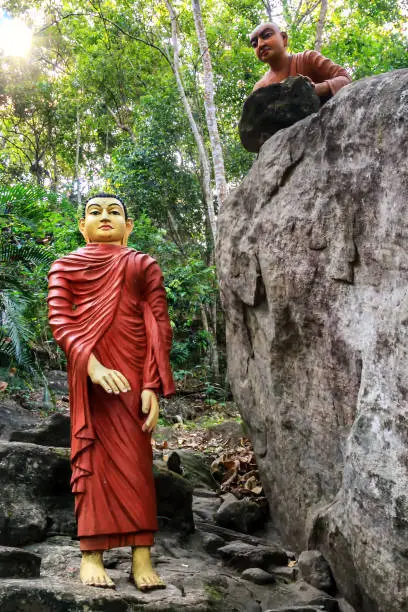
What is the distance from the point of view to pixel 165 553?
13.7 feet

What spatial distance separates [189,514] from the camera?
4551mm

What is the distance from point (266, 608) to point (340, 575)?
1.65ft

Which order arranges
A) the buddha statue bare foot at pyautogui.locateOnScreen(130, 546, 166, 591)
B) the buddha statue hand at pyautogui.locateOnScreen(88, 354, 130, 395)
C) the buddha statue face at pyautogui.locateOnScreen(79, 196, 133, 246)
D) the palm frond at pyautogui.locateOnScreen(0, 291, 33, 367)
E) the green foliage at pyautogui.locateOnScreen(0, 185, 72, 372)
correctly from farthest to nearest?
1. the green foliage at pyautogui.locateOnScreen(0, 185, 72, 372)
2. the palm frond at pyautogui.locateOnScreen(0, 291, 33, 367)
3. the buddha statue face at pyautogui.locateOnScreen(79, 196, 133, 246)
4. the buddha statue hand at pyautogui.locateOnScreen(88, 354, 130, 395)
5. the buddha statue bare foot at pyautogui.locateOnScreen(130, 546, 166, 591)

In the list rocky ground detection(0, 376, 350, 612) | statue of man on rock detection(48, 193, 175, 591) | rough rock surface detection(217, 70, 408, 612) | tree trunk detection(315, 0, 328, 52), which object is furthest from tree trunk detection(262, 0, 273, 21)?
rocky ground detection(0, 376, 350, 612)

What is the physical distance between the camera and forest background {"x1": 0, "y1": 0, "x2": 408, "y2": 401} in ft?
26.5

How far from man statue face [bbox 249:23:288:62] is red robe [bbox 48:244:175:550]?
2.44m

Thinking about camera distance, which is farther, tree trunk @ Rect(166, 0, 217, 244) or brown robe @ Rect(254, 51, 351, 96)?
tree trunk @ Rect(166, 0, 217, 244)

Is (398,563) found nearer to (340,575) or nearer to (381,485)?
(381,485)

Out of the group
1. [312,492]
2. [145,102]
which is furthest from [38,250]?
[145,102]

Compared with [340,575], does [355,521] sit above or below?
above

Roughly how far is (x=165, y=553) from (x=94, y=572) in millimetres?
1070

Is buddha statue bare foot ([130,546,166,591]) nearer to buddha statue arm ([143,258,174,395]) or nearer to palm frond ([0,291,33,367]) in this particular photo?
buddha statue arm ([143,258,174,395])

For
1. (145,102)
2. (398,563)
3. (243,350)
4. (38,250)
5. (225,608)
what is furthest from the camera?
(145,102)

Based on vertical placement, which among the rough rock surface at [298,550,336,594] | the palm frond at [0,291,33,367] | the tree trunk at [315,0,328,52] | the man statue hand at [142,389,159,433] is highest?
the tree trunk at [315,0,328,52]
